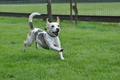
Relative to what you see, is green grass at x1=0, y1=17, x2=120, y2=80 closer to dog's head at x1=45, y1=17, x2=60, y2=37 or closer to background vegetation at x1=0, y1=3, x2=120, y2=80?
background vegetation at x1=0, y1=3, x2=120, y2=80

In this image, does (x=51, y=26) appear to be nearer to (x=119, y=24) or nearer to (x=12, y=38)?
(x=12, y=38)

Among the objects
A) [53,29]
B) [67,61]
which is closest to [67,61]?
[67,61]

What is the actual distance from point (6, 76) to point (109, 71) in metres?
1.97

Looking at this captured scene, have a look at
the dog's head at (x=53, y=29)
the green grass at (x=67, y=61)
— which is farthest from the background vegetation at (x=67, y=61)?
the dog's head at (x=53, y=29)

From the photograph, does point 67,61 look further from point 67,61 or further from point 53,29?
point 53,29

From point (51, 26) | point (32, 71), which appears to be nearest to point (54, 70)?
point (32, 71)

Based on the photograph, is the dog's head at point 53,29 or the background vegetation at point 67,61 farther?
the dog's head at point 53,29

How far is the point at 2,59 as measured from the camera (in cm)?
704

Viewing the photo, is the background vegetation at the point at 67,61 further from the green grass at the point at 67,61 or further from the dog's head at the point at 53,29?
the dog's head at the point at 53,29

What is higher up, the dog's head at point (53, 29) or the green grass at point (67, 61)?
the dog's head at point (53, 29)

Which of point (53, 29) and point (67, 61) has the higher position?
point (53, 29)

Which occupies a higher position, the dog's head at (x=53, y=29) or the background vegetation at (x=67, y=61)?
the dog's head at (x=53, y=29)

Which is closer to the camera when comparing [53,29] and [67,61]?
[67,61]

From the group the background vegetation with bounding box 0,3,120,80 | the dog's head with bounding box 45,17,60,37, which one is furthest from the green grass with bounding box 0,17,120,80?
the dog's head with bounding box 45,17,60,37
